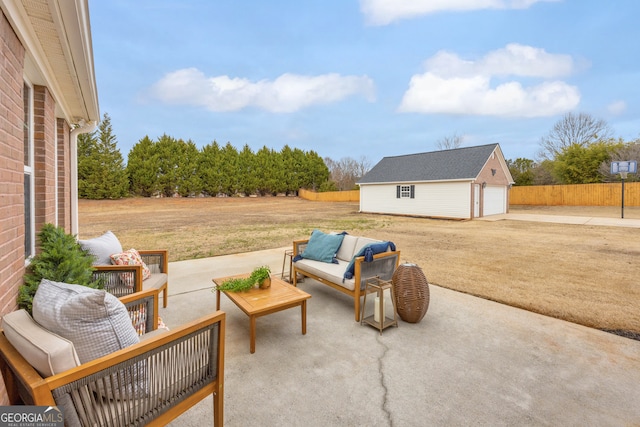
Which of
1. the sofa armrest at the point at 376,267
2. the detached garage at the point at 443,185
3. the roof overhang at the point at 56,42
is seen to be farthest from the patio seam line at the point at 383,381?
the detached garage at the point at 443,185

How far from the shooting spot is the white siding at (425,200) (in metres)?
17.7

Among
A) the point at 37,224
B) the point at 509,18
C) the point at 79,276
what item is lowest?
the point at 79,276

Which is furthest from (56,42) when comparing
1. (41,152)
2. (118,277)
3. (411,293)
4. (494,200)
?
(494,200)

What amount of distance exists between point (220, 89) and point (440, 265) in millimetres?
32324

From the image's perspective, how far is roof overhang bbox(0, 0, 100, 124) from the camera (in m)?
2.09

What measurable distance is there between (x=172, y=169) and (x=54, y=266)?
31.0 m

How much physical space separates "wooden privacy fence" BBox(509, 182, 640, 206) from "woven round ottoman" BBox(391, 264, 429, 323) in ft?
86.4

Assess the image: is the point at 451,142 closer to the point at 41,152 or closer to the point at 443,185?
the point at 443,185

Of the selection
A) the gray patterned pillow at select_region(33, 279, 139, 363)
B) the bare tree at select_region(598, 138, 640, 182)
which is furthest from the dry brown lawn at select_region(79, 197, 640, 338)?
the bare tree at select_region(598, 138, 640, 182)

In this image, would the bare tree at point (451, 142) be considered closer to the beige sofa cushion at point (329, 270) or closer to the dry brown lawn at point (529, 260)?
the dry brown lawn at point (529, 260)

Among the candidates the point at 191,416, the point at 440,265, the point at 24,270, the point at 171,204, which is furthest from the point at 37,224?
the point at 171,204

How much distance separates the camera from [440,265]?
21.0 feet

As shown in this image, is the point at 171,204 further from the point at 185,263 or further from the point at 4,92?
the point at 4,92

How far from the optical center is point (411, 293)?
3.47 m
